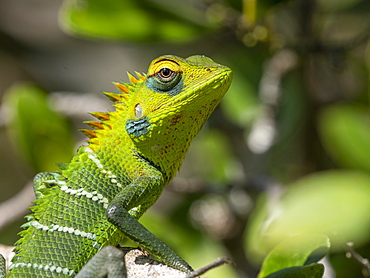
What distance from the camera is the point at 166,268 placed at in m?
1.96

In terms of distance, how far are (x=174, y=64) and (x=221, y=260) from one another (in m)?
0.88

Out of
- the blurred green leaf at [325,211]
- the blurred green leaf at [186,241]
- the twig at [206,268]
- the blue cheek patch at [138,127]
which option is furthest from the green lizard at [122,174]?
the blurred green leaf at [186,241]

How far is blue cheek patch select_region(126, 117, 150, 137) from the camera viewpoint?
2.32 m

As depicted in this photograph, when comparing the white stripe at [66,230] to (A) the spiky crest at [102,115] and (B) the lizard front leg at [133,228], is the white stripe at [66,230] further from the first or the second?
(A) the spiky crest at [102,115]

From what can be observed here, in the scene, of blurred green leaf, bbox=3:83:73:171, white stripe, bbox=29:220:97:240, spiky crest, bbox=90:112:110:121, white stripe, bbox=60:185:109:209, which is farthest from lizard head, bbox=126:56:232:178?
blurred green leaf, bbox=3:83:73:171

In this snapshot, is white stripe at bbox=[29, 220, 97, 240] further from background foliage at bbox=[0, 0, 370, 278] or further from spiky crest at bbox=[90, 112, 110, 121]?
background foliage at bbox=[0, 0, 370, 278]

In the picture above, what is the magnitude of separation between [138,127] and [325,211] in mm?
1047

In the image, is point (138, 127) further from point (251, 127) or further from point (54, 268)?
point (251, 127)

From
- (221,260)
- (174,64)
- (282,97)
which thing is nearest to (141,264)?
(221,260)

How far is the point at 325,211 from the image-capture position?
271 cm

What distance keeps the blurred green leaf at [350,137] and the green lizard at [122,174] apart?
3.69 feet

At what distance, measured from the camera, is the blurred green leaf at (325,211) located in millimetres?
2609

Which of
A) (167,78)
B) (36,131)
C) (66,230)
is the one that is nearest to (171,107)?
(167,78)

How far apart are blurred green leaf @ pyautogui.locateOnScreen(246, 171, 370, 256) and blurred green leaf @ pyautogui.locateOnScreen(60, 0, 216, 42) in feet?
4.16
